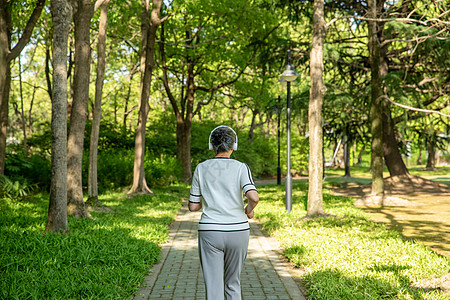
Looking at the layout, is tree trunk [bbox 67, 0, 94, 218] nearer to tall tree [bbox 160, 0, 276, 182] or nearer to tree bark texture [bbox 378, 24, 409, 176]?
tall tree [bbox 160, 0, 276, 182]

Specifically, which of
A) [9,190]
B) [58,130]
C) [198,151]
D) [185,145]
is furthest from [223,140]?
[198,151]

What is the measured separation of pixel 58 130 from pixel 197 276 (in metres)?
4.07

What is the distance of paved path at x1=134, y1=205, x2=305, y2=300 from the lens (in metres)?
5.40

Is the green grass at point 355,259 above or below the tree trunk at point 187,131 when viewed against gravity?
below

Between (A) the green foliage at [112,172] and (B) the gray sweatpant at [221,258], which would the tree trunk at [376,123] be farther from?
(B) the gray sweatpant at [221,258]

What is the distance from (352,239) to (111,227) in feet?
17.1

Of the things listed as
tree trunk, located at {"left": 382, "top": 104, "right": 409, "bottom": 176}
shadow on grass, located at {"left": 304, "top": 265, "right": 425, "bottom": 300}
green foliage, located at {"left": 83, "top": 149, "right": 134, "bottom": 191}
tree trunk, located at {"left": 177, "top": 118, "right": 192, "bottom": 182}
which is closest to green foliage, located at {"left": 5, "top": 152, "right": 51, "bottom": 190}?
green foliage, located at {"left": 83, "top": 149, "right": 134, "bottom": 191}

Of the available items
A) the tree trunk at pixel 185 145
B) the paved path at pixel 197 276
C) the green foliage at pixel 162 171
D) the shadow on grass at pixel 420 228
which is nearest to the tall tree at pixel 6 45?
the paved path at pixel 197 276

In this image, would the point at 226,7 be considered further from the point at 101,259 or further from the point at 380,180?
the point at 101,259

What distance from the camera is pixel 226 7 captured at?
1903cm

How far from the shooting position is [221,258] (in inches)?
135

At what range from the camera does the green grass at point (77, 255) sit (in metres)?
5.20

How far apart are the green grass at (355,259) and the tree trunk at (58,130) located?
4435 millimetres

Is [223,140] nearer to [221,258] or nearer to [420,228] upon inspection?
[221,258]
